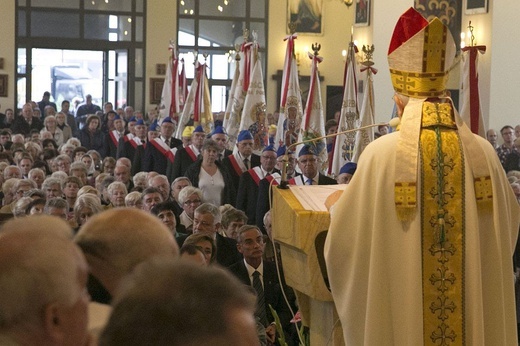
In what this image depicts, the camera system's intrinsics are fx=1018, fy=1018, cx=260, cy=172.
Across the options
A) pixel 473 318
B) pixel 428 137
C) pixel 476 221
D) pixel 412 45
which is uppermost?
pixel 412 45

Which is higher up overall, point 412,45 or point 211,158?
point 412,45

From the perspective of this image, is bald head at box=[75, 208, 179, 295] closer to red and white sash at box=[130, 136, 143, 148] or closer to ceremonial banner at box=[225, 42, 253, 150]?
ceremonial banner at box=[225, 42, 253, 150]

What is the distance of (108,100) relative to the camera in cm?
2705

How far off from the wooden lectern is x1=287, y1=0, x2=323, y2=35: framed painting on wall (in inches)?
895

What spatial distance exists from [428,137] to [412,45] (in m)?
0.41

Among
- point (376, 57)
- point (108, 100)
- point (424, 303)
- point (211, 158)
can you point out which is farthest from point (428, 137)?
point (108, 100)

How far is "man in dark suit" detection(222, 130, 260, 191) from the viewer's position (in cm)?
1227

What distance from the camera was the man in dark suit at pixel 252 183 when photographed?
1087 cm

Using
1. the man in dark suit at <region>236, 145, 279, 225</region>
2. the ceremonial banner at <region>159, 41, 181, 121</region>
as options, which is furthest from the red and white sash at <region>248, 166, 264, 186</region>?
the ceremonial banner at <region>159, 41, 181, 121</region>

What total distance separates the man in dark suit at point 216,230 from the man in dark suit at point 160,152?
667cm

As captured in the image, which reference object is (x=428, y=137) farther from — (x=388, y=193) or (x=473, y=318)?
(x=473, y=318)

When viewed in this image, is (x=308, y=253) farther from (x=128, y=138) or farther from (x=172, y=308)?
(x=128, y=138)

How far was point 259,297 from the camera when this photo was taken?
21.6 feet

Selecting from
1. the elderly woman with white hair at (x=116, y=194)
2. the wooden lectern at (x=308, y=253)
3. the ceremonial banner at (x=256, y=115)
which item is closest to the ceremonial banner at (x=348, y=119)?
the ceremonial banner at (x=256, y=115)
